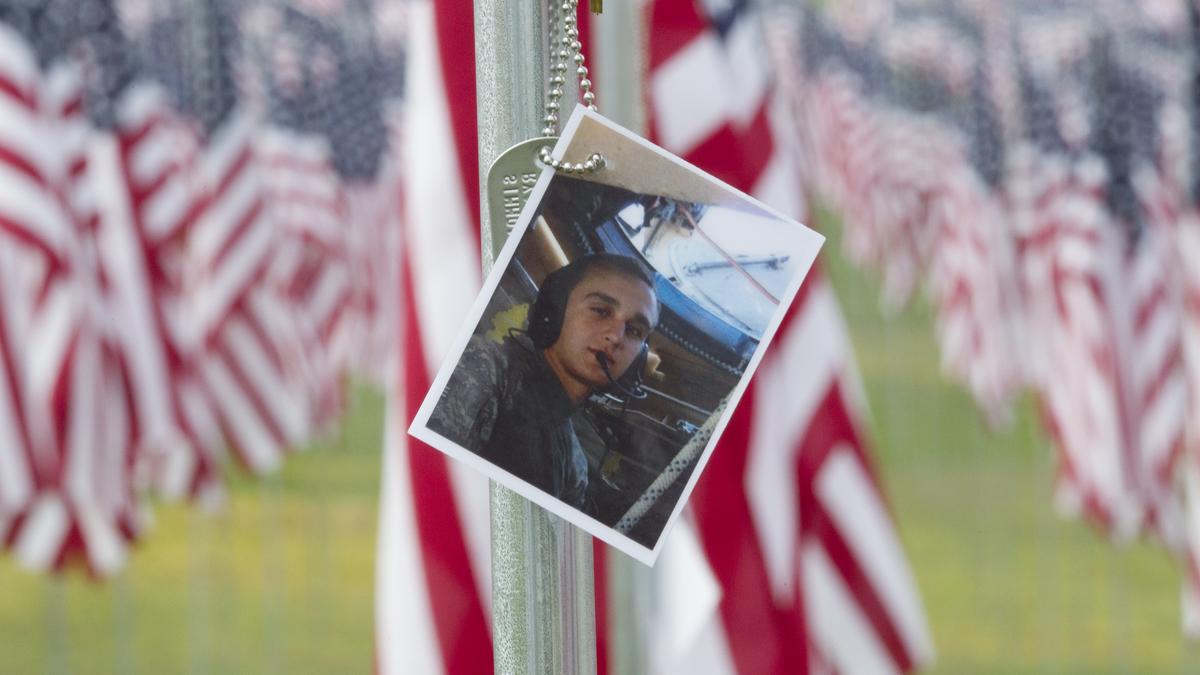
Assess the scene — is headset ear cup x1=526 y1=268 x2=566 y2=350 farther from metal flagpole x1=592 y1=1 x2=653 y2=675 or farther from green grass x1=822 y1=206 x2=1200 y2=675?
green grass x1=822 y1=206 x2=1200 y2=675

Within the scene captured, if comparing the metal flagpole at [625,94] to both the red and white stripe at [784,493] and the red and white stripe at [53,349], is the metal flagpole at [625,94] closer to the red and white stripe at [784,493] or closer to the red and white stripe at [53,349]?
the red and white stripe at [784,493]

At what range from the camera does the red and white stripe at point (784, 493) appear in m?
2.28

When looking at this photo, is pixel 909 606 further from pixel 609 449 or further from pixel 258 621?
pixel 258 621

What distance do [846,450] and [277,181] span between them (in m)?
3.97

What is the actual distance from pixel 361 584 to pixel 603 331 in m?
7.22

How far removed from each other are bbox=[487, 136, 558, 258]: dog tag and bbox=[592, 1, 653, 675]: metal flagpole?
1353 mm

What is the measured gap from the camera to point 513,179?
971 millimetres

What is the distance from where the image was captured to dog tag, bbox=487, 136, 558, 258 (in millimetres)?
966

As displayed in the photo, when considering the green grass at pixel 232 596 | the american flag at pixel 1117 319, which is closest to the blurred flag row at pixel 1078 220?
the american flag at pixel 1117 319

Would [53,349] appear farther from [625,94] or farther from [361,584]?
[361,584]

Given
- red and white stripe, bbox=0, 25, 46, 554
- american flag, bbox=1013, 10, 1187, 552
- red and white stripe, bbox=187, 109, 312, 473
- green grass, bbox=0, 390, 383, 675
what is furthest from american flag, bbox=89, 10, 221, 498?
american flag, bbox=1013, 10, 1187, 552

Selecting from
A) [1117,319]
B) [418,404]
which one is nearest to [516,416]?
[418,404]

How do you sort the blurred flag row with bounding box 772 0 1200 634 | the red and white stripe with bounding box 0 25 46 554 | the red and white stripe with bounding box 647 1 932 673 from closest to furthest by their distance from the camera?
the red and white stripe with bounding box 647 1 932 673
the red and white stripe with bounding box 0 25 46 554
the blurred flag row with bounding box 772 0 1200 634

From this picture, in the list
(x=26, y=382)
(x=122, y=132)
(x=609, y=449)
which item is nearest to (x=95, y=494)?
(x=26, y=382)
